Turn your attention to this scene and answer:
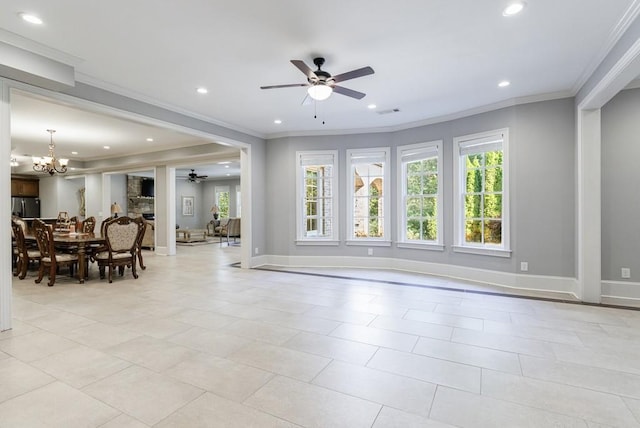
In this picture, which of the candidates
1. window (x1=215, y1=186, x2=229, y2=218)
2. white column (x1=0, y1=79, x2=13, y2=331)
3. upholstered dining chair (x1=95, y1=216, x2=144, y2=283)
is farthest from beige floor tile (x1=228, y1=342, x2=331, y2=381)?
window (x1=215, y1=186, x2=229, y2=218)

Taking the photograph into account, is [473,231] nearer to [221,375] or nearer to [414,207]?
[414,207]

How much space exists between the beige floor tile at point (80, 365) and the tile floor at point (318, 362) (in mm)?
14

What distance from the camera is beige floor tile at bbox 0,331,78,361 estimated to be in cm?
268

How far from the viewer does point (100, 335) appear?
10.1ft

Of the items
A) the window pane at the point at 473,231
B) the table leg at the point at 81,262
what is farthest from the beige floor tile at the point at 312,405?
the table leg at the point at 81,262

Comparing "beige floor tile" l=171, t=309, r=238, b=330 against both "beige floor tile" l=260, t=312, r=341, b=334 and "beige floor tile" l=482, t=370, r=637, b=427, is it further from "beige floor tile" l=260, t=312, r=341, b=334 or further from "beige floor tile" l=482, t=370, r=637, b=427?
"beige floor tile" l=482, t=370, r=637, b=427

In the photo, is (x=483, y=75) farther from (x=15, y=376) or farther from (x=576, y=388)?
(x=15, y=376)

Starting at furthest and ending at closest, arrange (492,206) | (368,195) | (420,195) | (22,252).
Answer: (368,195)
(420,195)
(22,252)
(492,206)

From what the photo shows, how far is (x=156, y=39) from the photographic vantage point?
310cm

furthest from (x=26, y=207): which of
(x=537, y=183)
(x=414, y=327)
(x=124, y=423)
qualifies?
(x=537, y=183)

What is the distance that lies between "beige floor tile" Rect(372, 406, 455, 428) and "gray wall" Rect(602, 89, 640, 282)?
4021 mm

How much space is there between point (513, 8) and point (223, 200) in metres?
14.0

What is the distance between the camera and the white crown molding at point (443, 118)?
461cm

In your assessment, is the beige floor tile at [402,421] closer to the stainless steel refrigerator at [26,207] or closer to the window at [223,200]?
the window at [223,200]
